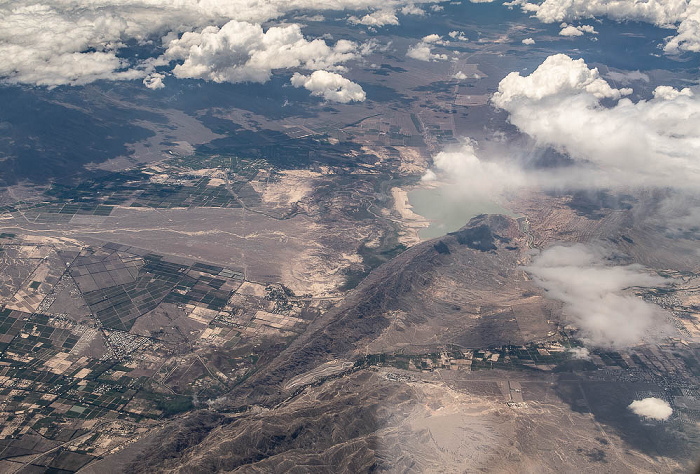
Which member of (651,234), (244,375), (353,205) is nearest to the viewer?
(244,375)

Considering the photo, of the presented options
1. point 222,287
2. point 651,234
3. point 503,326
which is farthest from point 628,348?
point 222,287

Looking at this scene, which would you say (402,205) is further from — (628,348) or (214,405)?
(214,405)

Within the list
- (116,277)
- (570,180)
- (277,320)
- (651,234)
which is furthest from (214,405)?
(570,180)

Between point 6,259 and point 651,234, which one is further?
point 651,234

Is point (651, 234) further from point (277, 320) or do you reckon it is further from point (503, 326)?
point (277, 320)

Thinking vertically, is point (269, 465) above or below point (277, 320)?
above

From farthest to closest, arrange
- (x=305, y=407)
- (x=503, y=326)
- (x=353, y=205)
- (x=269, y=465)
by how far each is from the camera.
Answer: (x=353, y=205) → (x=503, y=326) → (x=305, y=407) → (x=269, y=465)

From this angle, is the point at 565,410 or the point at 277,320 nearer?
the point at 565,410
